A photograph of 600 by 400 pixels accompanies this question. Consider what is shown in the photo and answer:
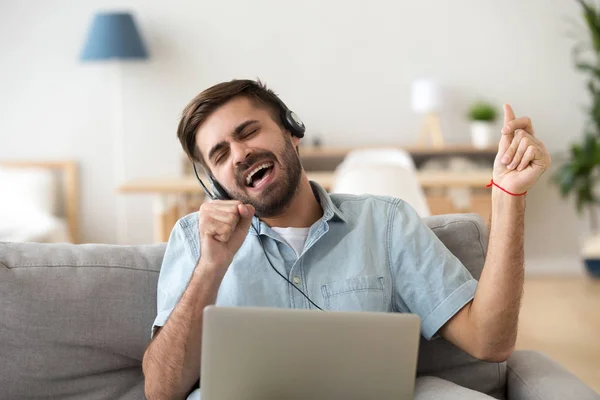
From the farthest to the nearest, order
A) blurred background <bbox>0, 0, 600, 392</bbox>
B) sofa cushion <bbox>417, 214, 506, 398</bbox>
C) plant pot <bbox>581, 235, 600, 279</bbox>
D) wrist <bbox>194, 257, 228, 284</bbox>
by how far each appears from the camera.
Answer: blurred background <bbox>0, 0, 600, 392</bbox>
plant pot <bbox>581, 235, 600, 279</bbox>
sofa cushion <bbox>417, 214, 506, 398</bbox>
wrist <bbox>194, 257, 228, 284</bbox>

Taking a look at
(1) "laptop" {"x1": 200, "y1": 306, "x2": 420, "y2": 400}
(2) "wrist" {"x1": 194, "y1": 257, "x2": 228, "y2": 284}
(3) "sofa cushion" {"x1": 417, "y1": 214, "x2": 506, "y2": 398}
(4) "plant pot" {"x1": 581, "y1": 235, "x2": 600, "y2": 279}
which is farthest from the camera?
(4) "plant pot" {"x1": 581, "y1": 235, "x2": 600, "y2": 279}

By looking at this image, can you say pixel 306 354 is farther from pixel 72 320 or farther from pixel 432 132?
pixel 432 132

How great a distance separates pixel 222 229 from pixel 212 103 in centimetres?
36

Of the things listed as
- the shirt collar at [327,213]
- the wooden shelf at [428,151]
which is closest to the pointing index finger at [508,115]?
the shirt collar at [327,213]

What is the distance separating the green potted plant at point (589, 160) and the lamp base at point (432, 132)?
2.51 feet

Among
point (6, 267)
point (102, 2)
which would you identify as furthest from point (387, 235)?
point (102, 2)

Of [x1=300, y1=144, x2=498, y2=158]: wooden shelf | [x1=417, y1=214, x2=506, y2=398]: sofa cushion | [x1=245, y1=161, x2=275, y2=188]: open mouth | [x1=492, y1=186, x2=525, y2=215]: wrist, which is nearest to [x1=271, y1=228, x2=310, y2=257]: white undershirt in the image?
[x1=245, y1=161, x2=275, y2=188]: open mouth

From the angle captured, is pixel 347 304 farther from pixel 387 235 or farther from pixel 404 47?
pixel 404 47

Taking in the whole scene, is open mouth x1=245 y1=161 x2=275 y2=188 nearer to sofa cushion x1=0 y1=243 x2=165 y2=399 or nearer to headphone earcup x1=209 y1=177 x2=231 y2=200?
headphone earcup x1=209 y1=177 x2=231 y2=200

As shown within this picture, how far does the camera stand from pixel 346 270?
179 cm

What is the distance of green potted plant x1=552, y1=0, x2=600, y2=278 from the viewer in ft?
16.7

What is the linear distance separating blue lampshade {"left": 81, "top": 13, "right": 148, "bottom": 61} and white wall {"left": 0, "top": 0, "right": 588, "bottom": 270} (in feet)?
0.87

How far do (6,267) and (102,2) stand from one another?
13.7ft

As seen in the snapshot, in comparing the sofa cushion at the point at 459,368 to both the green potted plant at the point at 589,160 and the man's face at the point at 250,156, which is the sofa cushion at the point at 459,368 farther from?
the green potted plant at the point at 589,160
